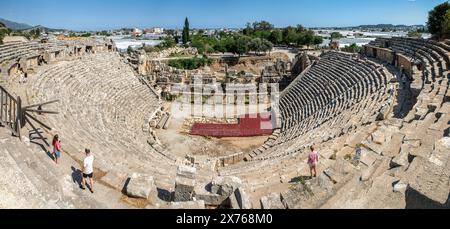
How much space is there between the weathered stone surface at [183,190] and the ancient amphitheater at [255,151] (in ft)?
0.07

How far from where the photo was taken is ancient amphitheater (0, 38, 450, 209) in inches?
250

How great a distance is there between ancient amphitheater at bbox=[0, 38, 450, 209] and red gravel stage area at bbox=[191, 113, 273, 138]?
113cm

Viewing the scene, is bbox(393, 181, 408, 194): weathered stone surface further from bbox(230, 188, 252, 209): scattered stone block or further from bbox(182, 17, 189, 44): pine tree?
bbox(182, 17, 189, 44): pine tree

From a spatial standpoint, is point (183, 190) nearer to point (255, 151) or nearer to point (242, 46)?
point (255, 151)

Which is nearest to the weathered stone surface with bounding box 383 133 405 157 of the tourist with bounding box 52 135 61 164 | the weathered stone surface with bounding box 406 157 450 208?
the weathered stone surface with bounding box 406 157 450 208

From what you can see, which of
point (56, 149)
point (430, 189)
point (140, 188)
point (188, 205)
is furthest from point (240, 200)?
point (56, 149)

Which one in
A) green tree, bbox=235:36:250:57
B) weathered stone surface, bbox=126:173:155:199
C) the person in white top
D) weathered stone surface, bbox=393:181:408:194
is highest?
green tree, bbox=235:36:250:57

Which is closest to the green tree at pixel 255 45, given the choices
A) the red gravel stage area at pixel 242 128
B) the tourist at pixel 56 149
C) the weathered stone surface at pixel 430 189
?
the red gravel stage area at pixel 242 128

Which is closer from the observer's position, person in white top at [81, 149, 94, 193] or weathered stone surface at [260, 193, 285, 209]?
weathered stone surface at [260, 193, 285, 209]

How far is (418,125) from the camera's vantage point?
33.1 feet

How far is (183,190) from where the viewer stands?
681 centimetres
